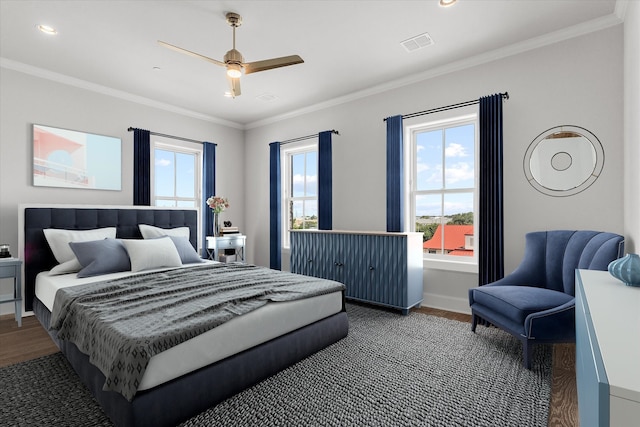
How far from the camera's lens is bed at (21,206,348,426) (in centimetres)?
159

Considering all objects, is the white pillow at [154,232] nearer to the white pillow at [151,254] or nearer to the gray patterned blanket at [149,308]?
the white pillow at [151,254]

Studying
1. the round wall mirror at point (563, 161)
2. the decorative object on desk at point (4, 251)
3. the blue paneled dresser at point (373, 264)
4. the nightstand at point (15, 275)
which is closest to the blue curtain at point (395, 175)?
the blue paneled dresser at point (373, 264)

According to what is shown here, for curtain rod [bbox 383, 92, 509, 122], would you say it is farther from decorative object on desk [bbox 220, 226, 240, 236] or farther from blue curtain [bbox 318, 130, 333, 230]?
decorative object on desk [bbox 220, 226, 240, 236]

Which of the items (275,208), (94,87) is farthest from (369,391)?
(94,87)

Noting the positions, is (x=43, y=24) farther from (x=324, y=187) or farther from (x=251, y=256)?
(x=251, y=256)

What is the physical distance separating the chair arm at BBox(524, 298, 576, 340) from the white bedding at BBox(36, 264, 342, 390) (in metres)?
1.49

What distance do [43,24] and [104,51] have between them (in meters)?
0.51

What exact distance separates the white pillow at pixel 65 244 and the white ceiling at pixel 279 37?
1900 mm

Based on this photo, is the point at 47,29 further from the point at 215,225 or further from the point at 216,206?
the point at 215,225

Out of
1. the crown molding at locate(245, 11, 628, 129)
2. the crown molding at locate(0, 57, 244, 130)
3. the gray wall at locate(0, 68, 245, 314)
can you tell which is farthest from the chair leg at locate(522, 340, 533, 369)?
the crown molding at locate(0, 57, 244, 130)

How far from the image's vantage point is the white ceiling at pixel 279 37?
2621mm

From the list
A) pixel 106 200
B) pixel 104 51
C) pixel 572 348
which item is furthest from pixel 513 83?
pixel 106 200

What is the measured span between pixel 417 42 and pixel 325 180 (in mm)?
2201

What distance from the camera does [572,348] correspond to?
2.65 metres
